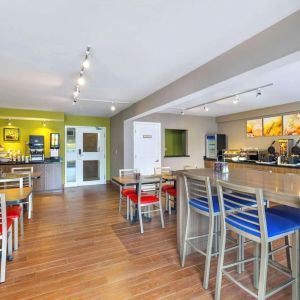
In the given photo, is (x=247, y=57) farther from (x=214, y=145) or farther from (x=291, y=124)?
(x=214, y=145)

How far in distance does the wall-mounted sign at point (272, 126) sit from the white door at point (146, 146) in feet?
10.3

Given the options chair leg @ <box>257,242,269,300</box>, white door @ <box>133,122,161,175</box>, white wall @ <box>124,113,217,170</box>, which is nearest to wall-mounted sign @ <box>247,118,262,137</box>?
white wall @ <box>124,113,217,170</box>

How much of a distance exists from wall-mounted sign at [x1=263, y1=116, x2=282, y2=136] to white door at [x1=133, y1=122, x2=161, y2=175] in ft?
10.3

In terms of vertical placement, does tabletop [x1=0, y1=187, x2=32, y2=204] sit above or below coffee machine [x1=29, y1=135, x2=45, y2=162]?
below

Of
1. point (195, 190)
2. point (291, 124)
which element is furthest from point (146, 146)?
point (195, 190)

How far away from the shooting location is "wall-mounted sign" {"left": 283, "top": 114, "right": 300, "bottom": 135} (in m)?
5.38

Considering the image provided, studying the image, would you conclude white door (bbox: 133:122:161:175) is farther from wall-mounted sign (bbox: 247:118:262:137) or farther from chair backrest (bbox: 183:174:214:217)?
chair backrest (bbox: 183:174:214:217)

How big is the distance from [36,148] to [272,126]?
6896mm

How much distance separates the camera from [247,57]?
2299 mm

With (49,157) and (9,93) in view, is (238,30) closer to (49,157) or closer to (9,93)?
(9,93)

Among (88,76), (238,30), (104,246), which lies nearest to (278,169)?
(238,30)

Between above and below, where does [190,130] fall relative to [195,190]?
above

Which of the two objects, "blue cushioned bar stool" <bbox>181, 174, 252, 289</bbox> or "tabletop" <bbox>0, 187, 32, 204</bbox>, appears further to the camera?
"tabletop" <bbox>0, 187, 32, 204</bbox>

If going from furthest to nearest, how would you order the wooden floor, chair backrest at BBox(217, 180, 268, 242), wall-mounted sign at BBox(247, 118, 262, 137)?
wall-mounted sign at BBox(247, 118, 262, 137), the wooden floor, chair backrest at BBox(217, 180, 268, 242)
